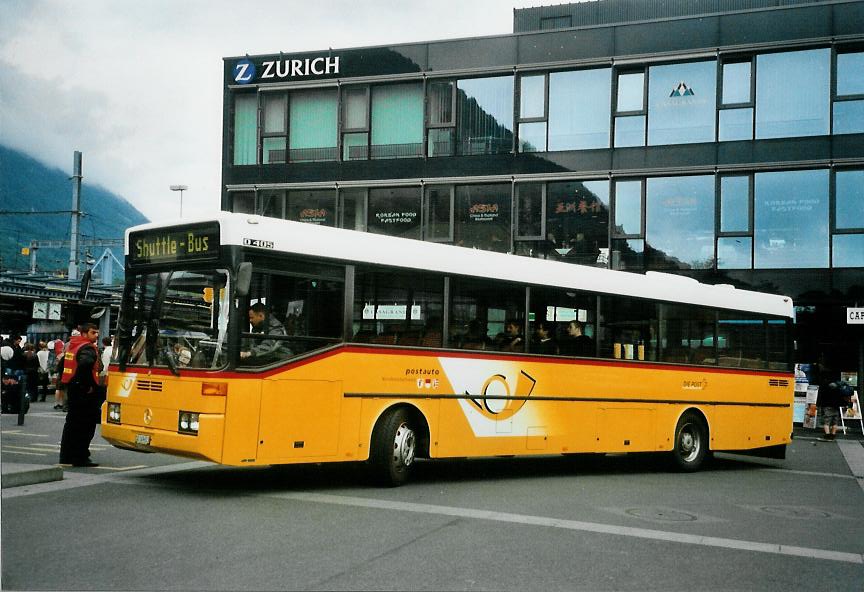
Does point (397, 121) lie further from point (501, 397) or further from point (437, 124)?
point (501, 397)

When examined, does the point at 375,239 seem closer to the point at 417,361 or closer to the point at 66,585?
the point at 417,361

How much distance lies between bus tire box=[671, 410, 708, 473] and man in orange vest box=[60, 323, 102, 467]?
346 inches

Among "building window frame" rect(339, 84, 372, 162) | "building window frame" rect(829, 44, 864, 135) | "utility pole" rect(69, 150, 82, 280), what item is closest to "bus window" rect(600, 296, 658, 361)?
"building window frame" rect(829, 44, 864, 135)

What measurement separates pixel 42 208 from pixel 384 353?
2887 centimetres

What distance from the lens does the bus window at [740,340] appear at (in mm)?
16359

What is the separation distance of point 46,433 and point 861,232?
20.5 m

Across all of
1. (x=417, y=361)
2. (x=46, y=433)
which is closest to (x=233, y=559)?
(x=417, y=361)

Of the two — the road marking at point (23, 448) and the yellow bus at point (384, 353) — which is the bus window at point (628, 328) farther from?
the road marking at point (23, 448)

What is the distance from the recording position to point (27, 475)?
33.9 ft

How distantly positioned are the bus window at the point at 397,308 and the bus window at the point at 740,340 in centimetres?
646

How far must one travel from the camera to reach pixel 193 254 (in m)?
10.4

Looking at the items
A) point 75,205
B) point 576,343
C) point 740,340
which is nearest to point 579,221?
point 740,340

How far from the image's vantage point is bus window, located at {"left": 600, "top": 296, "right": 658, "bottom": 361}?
47.0ft


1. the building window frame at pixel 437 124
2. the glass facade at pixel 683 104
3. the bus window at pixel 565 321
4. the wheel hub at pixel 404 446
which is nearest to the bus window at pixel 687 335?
the bus window at pixel 565 321
